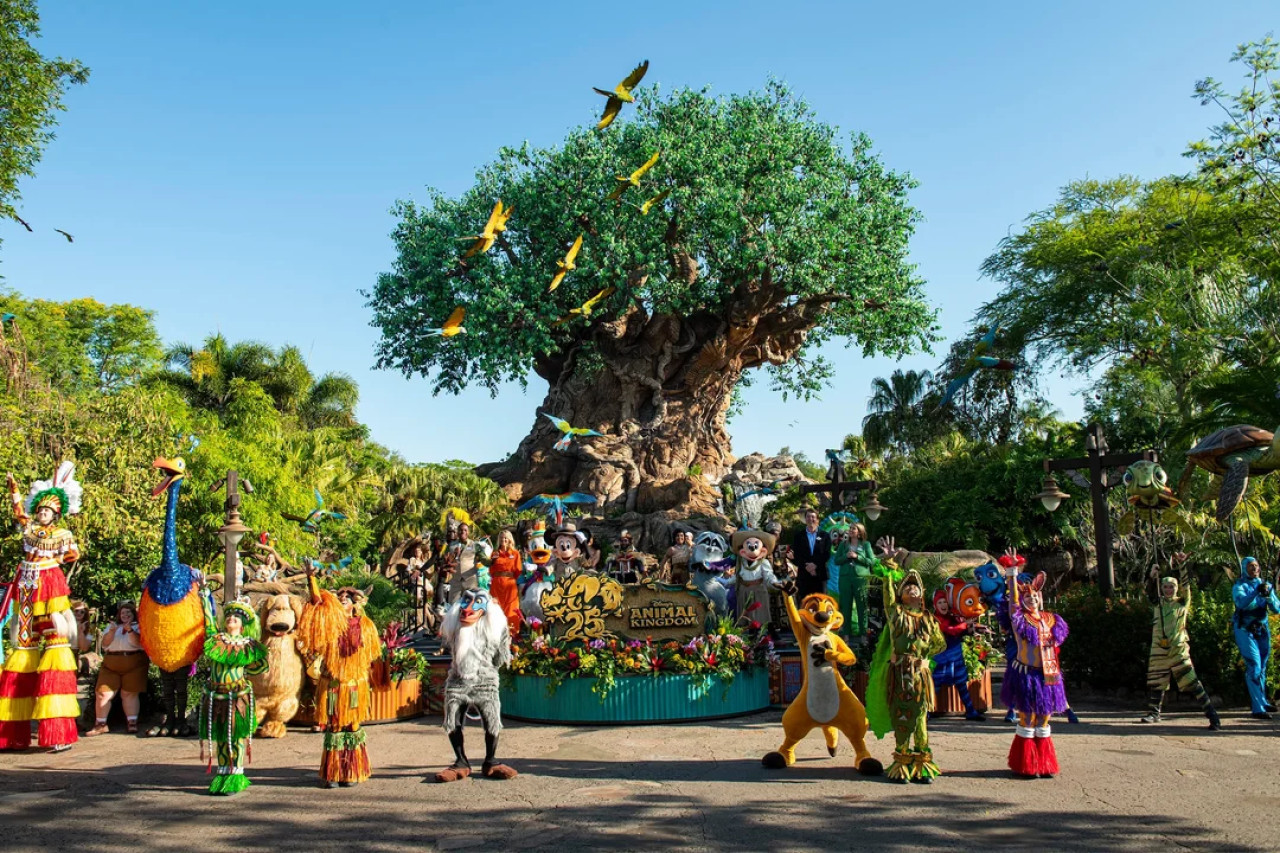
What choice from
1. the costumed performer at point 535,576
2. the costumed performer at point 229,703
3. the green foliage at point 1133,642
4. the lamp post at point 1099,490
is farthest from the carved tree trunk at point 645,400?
the costumed performer at point 229,703

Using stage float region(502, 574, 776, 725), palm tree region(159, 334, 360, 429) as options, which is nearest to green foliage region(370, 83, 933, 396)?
palm tree region(159, 334, 360, 429)

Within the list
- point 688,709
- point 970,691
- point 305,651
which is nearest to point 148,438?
point 305,651

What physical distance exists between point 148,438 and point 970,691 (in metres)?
11.5

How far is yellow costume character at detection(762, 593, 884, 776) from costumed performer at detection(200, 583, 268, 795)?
4.33 metres

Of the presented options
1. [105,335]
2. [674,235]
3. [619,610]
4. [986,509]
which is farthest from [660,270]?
[105,335]

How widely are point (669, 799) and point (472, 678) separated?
192cm

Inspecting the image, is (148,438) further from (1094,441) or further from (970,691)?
(1094,441)

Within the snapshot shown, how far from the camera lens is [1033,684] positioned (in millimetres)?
7812

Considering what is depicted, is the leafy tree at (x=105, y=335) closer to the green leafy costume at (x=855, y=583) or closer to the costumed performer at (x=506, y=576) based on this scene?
the costumed performer at (x=506, y=576)

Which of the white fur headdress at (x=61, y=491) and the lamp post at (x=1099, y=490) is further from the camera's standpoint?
the lamp post at (x=1099, y=490)

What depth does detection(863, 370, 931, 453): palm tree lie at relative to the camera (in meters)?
38.8

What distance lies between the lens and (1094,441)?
12562 mm

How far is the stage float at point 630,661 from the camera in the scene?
10.3 m

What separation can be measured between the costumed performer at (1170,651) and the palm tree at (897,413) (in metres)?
28.4
